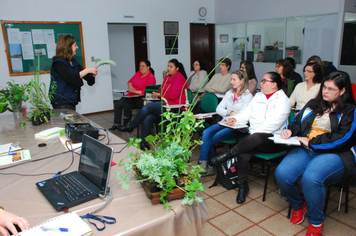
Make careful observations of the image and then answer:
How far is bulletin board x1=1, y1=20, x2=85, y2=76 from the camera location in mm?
5344

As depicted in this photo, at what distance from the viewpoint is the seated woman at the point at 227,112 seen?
3031 millimetres

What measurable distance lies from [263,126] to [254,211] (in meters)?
0.80

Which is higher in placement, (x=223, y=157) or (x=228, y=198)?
(x=223, y=157)

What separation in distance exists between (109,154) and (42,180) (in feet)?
1.78

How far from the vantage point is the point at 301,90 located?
3582 mm

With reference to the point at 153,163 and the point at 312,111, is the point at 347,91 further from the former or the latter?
the point at 153,163

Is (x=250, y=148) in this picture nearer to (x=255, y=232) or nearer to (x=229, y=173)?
(x=229, y=173)

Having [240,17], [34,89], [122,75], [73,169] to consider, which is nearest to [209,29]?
[240,17]

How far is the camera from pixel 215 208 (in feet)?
8.15

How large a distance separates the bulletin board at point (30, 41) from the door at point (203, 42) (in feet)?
10.1

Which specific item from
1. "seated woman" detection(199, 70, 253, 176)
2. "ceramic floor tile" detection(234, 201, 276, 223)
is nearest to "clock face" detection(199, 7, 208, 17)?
"seated woman" detection(199, 70, 253, 176)

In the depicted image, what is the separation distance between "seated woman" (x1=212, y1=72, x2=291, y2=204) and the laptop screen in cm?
145

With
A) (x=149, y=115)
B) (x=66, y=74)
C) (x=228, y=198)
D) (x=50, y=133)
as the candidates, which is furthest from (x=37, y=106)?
(x=228, y=198)

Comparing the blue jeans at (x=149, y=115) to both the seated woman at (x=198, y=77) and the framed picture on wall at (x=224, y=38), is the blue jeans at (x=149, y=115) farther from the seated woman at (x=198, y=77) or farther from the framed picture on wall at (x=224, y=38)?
the framed picture on wall at (x=224, y=38)
